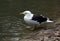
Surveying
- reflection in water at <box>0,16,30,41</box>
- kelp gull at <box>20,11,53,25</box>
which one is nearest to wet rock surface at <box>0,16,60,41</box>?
reflection in water at <box>0,16,30,41</box>

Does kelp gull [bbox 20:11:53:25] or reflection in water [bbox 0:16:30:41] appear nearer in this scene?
reflection in water [bbox 0:16:30:41]

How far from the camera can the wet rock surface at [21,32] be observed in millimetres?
8633

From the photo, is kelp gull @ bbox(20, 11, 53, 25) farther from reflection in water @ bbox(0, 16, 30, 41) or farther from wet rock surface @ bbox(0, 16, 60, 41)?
reflection in water @ bbox(0, 16, 30, 41)

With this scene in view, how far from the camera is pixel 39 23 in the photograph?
10227mm

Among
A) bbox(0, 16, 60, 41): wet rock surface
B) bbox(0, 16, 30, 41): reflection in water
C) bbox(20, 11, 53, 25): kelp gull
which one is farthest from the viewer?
bbox(20, 11, 53, 25): kelp gull

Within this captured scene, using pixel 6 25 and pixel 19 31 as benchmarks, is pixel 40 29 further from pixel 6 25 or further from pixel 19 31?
pixel 6 25

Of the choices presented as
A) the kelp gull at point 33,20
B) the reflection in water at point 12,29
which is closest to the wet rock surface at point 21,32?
the reflection in water at point 12,29

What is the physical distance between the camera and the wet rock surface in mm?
8633

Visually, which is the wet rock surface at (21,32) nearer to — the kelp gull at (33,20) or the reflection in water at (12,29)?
the reflection in water at (12,29)

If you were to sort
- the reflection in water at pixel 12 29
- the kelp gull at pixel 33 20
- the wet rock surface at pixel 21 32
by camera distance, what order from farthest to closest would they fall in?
the kelp gull at pixel 33 20 → the reflection in water at pixel 12 29 → the wet rock surface at pixel 21 32

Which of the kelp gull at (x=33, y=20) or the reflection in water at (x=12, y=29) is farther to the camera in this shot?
the kelp gull at (x=33, y=20)

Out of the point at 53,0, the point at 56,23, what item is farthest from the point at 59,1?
the point at 56,23

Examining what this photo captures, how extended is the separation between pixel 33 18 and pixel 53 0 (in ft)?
32.1

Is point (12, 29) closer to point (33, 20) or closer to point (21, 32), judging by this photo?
point (21, 32)
